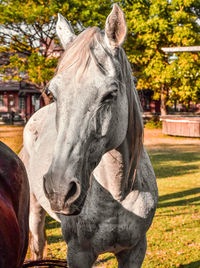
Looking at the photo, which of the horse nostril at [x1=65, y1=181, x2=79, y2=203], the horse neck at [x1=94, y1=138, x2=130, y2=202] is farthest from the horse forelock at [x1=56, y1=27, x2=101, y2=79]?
the horse neck at [x1=94, y1=138, x2=130, y2=202]

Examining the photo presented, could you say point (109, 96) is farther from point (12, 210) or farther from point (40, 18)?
point (40, 18)

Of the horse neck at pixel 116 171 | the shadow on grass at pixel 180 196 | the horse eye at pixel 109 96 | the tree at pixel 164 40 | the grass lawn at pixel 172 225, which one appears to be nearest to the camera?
the horse eye at pixel 109 96

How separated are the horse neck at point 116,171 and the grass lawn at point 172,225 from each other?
264 cm

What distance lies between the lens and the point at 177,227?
607cm

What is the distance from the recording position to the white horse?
1.48 metres

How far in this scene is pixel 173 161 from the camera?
12.6 m

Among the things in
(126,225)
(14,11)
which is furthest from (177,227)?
(14,11)

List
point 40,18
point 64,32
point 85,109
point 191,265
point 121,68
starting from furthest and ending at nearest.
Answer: point 40,18, point 191,265, point 64,32, point 121,68, point 85,109

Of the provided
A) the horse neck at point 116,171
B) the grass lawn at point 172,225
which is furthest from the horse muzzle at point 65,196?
the grass lawn at point 172,225

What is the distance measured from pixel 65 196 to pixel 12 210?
0.29 metres

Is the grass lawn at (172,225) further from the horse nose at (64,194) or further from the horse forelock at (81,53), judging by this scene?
the horse nose at (64,194)

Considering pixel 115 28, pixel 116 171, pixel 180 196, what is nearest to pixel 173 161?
pixel 180 196

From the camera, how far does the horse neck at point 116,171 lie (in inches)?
82.5

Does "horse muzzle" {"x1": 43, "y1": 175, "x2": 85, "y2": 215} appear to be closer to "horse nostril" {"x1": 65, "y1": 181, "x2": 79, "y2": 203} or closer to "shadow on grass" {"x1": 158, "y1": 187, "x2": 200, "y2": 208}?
"horse nostril" {"x1": 65, "y1": 181, "x2": 79, "y2": 203}
